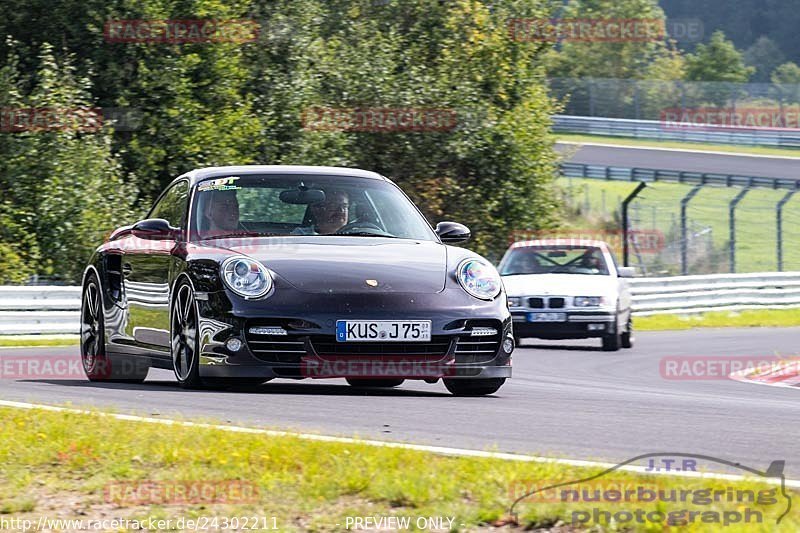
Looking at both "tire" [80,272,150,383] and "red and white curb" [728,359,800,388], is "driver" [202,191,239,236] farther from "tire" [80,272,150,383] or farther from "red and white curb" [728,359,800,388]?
"red and white curb" [728,359,800,388]

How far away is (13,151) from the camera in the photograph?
83.5 feet

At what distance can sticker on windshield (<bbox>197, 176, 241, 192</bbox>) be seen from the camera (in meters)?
9.11

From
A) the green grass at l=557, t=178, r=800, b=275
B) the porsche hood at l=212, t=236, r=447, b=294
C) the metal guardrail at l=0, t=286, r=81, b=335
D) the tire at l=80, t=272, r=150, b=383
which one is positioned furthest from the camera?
the green grass at l=557, t=178, r=800, b=275

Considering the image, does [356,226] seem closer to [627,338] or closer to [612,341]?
[612,341]

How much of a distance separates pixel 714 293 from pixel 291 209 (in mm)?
19867

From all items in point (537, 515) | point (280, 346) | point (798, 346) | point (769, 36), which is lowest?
point (769, 36)

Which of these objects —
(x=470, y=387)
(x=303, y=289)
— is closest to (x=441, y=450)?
(x=303, y=289)

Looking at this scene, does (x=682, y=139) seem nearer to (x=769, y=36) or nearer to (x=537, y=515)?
(x=537, y=515)

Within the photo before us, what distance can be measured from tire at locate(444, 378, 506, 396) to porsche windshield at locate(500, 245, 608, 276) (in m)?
9.35

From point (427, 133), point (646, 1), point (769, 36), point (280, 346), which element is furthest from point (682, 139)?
point (769, 36)

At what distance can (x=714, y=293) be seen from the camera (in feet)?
90.8

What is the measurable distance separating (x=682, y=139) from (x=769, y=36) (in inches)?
2543

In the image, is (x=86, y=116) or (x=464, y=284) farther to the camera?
(x=86, y=116)

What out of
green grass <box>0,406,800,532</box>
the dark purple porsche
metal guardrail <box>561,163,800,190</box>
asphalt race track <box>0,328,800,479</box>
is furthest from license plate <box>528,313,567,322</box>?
metal guardrail <box>561,163,800,190</box>
